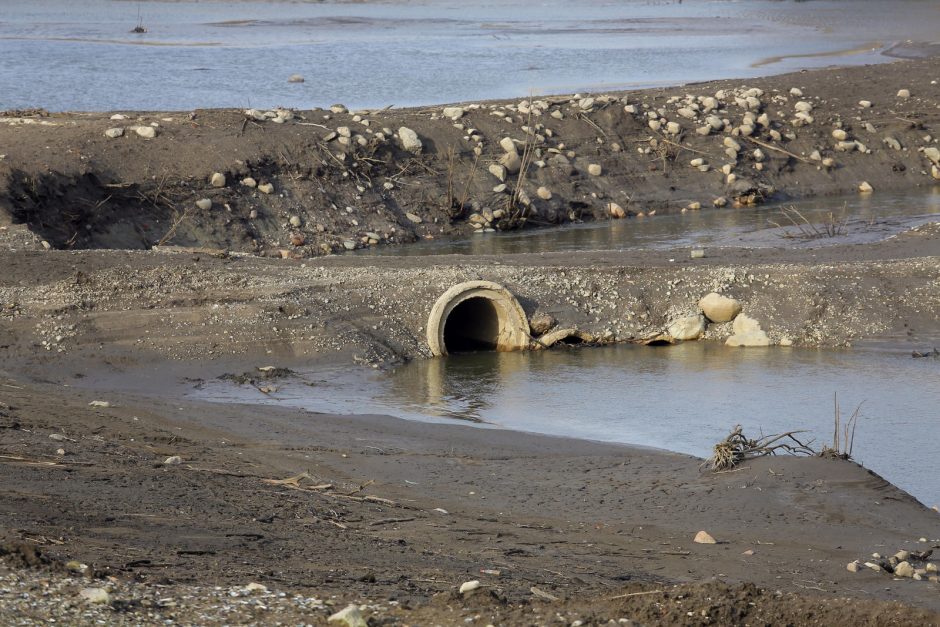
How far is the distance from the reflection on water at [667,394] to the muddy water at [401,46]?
13415mm

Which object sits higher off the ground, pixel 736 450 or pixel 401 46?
pixel 401 46

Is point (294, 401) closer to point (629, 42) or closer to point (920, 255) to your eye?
point (920, 255)

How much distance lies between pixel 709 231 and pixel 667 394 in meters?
7.25

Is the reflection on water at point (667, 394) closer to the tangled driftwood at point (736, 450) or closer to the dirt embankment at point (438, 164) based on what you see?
the tangled driftwood at point (736, 450)

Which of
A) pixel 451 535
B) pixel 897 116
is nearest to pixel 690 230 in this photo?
pixel 897 116

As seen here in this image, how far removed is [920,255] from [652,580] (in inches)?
358

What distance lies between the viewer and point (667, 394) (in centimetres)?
1009

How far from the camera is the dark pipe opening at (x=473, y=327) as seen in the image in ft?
39.0

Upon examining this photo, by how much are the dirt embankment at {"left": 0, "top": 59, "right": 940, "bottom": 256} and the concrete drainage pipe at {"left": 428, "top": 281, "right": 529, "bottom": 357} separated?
12.1 ft

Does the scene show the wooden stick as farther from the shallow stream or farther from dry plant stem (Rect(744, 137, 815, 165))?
dry plant stem (Rect(744, 137, 815, 165))

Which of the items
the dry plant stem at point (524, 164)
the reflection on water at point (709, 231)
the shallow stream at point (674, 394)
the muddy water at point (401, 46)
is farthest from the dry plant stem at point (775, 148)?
the shallow stream at point (674, 394)

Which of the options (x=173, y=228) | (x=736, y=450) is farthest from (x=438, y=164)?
(x=736, y=450)

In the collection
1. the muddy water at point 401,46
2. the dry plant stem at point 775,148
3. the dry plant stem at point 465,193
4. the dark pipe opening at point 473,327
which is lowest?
the dark pipe opening at point 473,327

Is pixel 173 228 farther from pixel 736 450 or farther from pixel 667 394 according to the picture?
pixel 736 450
